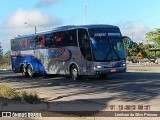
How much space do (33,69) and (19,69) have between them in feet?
8.30

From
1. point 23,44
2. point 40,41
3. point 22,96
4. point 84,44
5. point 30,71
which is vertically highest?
point 40,41

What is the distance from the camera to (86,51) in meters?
24.5

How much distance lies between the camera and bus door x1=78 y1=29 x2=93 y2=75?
24266 mm

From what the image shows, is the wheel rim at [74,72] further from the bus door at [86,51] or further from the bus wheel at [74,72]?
the bus door at [86,51]

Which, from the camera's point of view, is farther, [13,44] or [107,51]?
[13,44]

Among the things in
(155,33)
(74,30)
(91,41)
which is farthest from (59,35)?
(155,33)

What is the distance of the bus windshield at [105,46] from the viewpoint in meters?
24.1

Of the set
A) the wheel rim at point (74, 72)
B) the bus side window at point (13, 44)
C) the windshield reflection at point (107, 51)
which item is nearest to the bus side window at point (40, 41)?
the bus side window at point (13, 44)

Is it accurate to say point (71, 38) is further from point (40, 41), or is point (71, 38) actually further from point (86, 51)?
point (40, 41)

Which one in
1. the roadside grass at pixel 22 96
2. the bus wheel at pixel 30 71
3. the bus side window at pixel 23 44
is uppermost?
the bus side window at pixel 23 44

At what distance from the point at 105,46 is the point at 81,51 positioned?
58.5 inches

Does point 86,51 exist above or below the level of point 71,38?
below

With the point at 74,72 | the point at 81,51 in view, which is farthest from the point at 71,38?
the point at 74,72

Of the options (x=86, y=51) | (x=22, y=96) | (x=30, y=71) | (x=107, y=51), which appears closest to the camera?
(x=22, y=96)
